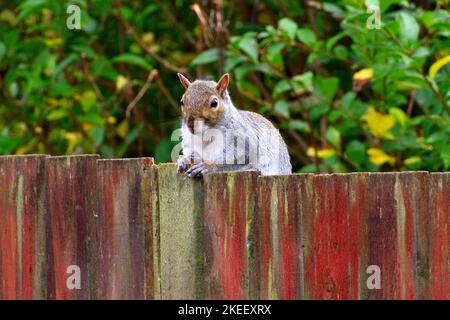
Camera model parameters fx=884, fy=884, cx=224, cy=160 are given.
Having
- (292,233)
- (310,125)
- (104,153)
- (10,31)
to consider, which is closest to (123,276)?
(292,233)

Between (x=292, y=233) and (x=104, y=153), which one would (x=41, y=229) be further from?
(x=104, y=153)

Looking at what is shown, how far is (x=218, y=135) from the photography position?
259 centimetres

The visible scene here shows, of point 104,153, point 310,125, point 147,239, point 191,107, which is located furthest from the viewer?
point 104,153

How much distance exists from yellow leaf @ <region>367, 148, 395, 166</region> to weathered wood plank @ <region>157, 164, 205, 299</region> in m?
1.55

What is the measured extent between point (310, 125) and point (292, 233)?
6.44ft

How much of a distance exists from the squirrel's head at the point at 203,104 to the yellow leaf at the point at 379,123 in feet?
3.31

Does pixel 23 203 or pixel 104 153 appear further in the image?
pixel 104 153

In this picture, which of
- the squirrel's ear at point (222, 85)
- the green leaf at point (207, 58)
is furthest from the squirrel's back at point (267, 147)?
the green leaf at point (207, 58)

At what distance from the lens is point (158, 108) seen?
4.61 m

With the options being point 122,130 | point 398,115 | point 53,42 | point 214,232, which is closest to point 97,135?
point 122,130

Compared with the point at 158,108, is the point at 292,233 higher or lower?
lower

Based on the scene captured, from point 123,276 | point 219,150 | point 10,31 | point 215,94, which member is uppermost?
point 10,31

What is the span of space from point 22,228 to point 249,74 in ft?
6.75

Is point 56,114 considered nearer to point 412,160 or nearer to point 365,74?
point 365,74
